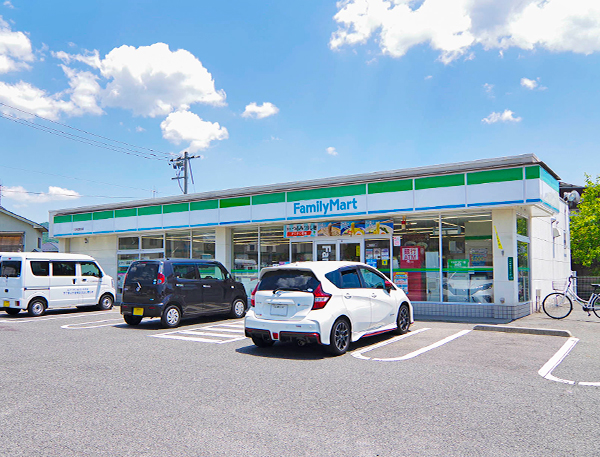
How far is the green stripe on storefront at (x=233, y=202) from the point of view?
58.6ft

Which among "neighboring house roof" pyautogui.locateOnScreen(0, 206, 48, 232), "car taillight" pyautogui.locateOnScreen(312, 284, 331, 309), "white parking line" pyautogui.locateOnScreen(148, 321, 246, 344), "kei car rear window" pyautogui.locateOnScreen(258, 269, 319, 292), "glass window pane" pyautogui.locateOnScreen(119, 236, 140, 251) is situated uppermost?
"neighboring house roof" pyautogui.locateOnScreen(0, 206, 48, 232)

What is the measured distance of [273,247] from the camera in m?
17.8

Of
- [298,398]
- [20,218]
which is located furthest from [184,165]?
[298,398]

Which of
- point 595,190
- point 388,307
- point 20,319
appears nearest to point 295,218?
point 388,307

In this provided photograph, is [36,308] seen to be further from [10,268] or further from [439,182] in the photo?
[439,182]

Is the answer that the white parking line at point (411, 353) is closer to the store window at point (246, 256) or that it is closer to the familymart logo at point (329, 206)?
the familymart logo at point (329, 206)

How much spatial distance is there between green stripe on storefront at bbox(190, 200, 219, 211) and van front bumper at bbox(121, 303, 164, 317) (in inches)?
277

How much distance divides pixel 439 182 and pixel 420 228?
67.2 inches

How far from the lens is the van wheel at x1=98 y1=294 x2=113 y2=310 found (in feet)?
56.7

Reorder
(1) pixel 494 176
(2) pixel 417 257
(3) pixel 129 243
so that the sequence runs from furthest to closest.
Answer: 1. (3) pixel 129 243
2. (2) pixel 417 257
3. (1) pixel 494 176

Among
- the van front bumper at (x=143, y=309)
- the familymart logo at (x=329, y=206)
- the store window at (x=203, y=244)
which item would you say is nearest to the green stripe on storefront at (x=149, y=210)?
the store window at (x=203, y=244)

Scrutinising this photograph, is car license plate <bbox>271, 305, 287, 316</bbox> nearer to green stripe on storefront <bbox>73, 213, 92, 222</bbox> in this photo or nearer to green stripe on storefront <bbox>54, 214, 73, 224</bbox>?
green stripe on storefront <bbox>73, 213, 92, 222</bbox>

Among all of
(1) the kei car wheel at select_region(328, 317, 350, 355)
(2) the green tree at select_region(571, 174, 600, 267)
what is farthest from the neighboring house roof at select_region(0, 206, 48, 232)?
(2) the green tree at select_region(571, 174, 600, 267)

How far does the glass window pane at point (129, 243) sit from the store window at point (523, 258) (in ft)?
52.7
